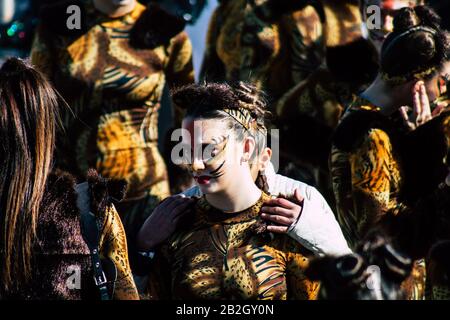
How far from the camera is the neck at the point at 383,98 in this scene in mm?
4770

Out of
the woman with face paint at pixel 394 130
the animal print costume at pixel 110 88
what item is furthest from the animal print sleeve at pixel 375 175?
the animal print costume at pixel 110 88

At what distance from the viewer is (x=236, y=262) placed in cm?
377

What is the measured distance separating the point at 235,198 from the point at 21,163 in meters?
0.76

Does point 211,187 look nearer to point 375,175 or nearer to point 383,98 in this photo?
point 375,175

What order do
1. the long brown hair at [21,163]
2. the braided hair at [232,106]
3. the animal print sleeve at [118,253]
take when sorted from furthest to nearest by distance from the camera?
the braided hair at [232,106] < the animal print sleeve at [118,253] < the long brown hair at [21,163]

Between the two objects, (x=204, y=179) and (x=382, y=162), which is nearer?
(x=204, y=179)

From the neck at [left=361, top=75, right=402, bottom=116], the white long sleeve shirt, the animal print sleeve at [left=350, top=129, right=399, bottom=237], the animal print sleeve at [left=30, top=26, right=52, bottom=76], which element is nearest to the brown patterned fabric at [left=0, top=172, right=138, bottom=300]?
the white long sleeve shirt

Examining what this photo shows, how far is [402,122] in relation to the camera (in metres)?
4.70

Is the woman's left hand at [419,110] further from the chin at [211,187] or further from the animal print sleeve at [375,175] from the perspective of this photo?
the chin at [211,187]

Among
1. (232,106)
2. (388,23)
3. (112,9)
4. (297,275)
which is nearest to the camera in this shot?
(297,275)

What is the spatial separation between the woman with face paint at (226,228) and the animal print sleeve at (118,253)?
283mm

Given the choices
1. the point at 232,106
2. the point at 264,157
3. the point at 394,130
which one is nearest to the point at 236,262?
the point at 264,157

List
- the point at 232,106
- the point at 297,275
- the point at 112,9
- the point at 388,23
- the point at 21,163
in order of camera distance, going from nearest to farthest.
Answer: the point at 21,163
the point at 297,275
the point at 232,106
the point at 388,23
the point at 112,9

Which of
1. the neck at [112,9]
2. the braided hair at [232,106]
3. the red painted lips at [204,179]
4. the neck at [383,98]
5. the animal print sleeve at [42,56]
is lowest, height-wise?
the red painted lips at [204,179]
